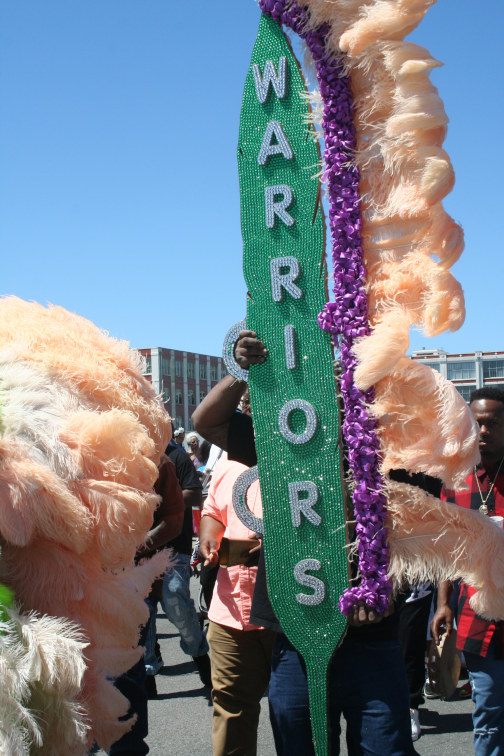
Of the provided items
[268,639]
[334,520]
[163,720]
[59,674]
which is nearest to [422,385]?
[334,520]

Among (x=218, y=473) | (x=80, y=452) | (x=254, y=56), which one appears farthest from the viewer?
(x=218, y=473)

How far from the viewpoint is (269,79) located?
208 centimetres

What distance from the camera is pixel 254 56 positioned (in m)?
2.13

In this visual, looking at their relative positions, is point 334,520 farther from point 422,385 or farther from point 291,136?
point 291,136

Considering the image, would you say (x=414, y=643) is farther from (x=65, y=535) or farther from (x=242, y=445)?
(x=65, y=535)

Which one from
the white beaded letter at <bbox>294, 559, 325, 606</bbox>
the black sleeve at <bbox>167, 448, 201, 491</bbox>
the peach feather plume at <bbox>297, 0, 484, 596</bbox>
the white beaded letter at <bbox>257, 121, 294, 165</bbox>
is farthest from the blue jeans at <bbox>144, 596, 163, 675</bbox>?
the white beaded letter at <bbox>257, 121, 294, 165</bbox>

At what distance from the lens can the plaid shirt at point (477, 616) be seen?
9.15 ft

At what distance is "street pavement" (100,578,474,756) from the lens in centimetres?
374

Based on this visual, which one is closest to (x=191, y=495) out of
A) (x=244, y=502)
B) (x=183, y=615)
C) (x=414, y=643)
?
(x=183, y=615)

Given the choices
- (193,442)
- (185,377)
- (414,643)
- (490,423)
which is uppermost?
(185,377)

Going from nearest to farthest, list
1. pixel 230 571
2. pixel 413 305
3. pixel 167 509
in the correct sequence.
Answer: pixel 413 305 < pixel 230 571 < pixel 167 509

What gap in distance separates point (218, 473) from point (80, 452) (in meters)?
2.00

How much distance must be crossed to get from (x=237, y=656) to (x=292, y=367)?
4.54ft

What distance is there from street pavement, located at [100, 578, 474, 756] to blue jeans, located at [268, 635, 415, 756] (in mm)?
1822
